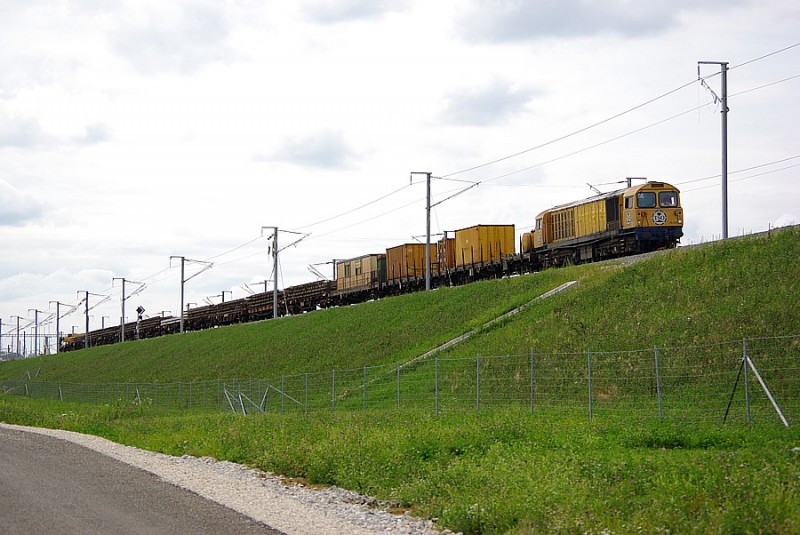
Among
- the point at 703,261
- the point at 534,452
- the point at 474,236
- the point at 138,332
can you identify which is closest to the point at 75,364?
the point at 138,332

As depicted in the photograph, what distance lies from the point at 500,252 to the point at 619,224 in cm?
1425

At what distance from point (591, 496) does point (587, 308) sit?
70.8ft

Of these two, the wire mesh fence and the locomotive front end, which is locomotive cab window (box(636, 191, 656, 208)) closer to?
the locomotive front end

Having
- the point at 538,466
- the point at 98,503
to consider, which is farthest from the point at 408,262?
the point at 98,503

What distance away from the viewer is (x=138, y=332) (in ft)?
339

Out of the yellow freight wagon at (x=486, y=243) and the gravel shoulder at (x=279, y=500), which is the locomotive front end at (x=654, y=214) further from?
the gravel shoulder at (x=279, y=500)

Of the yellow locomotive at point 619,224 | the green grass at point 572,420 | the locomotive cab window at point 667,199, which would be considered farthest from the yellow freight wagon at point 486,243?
the locomotive cab window at point 667,199

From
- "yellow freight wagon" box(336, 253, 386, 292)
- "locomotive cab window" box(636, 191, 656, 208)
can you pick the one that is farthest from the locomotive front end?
"yellow freight wagon" box(336, 253, 386, 292)

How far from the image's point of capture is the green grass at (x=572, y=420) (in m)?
11.8

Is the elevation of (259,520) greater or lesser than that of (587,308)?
lesser

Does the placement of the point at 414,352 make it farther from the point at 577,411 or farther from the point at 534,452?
the point at 534,452

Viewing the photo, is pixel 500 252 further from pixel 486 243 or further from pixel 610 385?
pixel 610 385

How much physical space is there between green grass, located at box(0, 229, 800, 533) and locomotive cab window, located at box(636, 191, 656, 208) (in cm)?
493

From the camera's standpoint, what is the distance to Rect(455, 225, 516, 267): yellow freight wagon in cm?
5778
